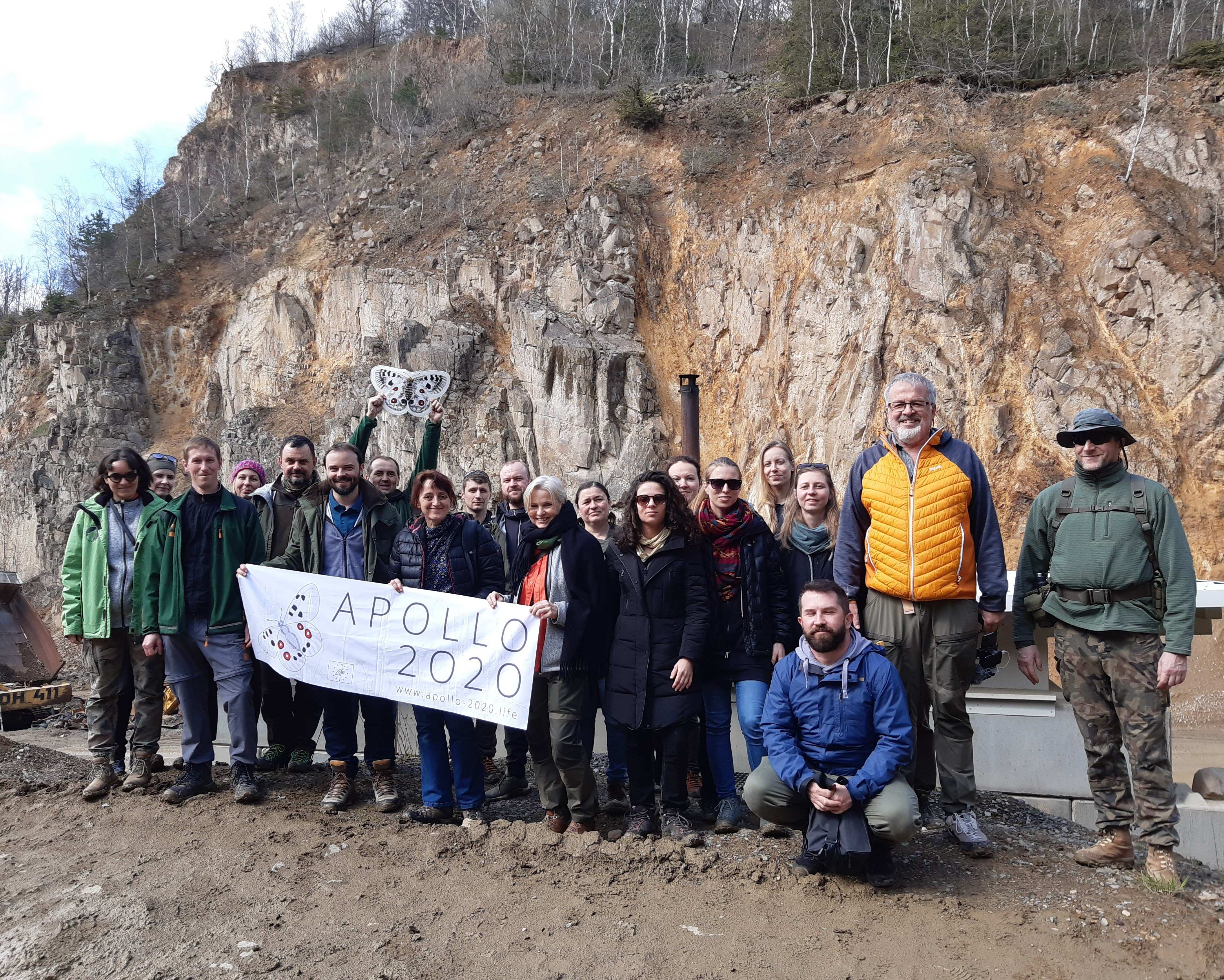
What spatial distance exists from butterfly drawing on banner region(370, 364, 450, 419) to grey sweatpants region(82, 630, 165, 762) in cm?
306

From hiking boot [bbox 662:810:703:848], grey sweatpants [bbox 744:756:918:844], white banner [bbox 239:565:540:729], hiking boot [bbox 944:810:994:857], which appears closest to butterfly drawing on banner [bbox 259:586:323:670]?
white banner [bbox 239:565:540:729]

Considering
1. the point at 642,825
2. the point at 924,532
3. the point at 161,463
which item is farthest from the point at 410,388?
the point at 924,532

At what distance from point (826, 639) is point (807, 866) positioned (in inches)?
46.4

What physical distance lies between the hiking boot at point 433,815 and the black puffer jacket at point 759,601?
A: 1.91 meters

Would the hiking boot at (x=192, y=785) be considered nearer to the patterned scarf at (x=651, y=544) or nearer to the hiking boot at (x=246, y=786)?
the hiking boot at (x=246, y=786)

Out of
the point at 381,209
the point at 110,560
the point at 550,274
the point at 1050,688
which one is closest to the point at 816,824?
the point at 1050,688

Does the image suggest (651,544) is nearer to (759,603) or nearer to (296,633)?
(759,603)

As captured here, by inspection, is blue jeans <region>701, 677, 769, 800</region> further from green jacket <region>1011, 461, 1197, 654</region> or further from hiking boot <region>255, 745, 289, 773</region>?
hiking boot <region>255, 745, 289, 773</region>

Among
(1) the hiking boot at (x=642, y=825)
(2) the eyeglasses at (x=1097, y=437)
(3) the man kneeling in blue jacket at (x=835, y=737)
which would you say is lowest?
(1) the hiking boot at (x=642, y=825)

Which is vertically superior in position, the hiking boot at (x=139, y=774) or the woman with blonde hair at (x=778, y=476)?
the woman with blonde hair at (x=778, y=476)

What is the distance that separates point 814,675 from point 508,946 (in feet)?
6.14

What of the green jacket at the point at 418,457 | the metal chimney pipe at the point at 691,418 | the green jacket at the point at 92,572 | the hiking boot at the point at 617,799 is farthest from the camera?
the metal chimney pipe at the point at 691,418

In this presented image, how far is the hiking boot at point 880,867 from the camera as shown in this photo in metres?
3.93

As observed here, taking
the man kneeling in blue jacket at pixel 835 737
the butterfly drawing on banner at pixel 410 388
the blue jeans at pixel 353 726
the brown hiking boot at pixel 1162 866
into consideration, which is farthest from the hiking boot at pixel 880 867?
the butterfly drawing on banner at pixel 410 388
